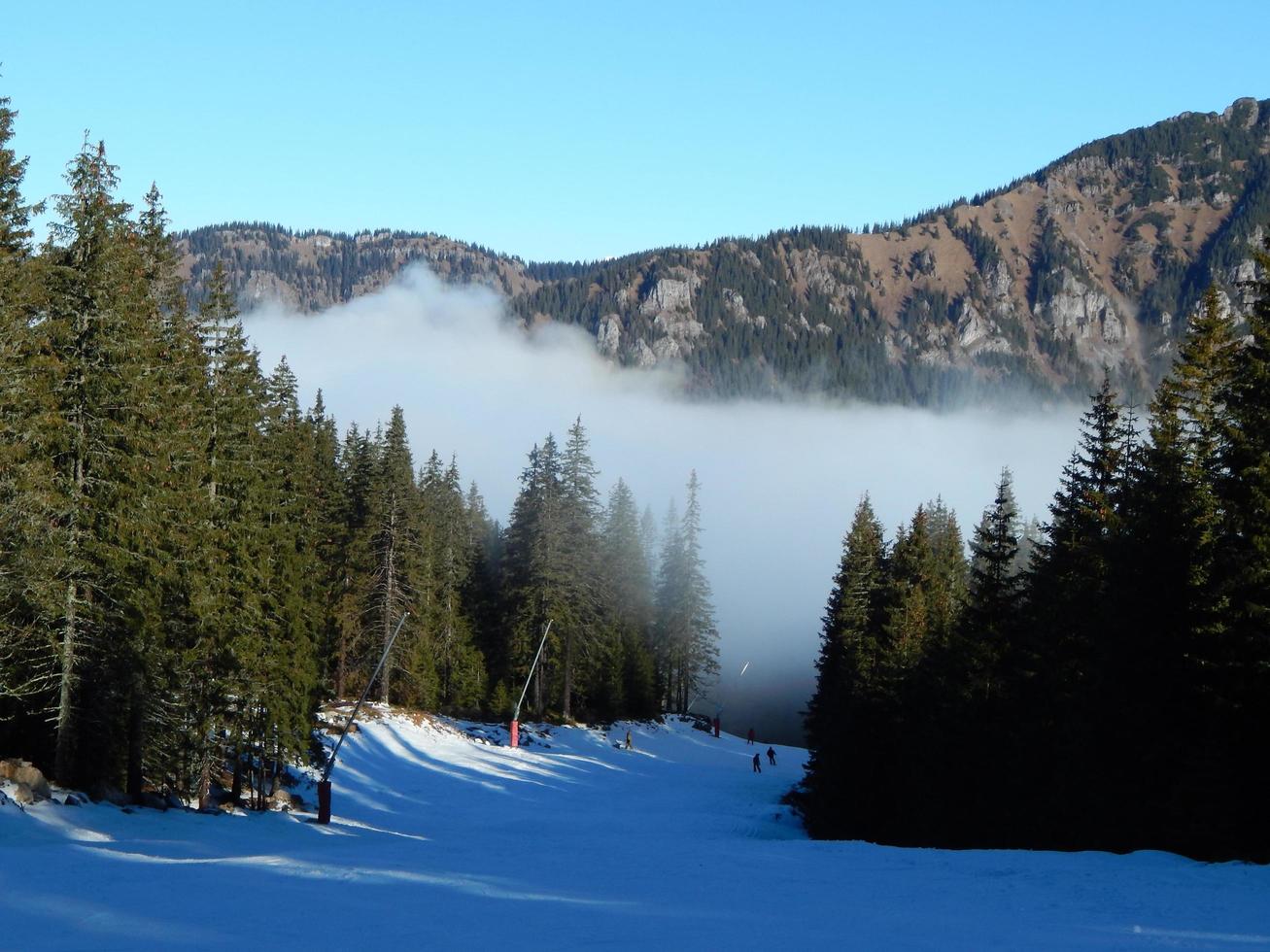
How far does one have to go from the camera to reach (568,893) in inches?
640

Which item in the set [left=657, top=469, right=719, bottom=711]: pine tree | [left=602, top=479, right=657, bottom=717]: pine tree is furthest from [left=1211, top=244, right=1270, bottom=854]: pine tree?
[left=657, top=469, right=719, bottom=711]: pine tree

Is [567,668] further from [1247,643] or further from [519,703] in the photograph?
[1247,643]

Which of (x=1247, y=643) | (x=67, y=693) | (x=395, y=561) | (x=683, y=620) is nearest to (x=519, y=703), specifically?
(x=395, y=561)

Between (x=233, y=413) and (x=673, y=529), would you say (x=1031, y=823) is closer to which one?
(x=233, y=413)

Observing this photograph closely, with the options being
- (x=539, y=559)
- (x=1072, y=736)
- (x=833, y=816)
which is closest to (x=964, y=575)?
(x=539, y=559)

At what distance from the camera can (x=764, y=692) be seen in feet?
414

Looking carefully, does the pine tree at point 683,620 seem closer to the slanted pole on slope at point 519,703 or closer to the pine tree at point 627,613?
the pine tree at point 627,613

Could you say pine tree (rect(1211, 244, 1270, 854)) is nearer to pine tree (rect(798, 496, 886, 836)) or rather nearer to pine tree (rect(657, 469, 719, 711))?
pine tree (rect(798, 496, 886, 836))

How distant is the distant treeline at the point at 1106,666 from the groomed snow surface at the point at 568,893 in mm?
5623

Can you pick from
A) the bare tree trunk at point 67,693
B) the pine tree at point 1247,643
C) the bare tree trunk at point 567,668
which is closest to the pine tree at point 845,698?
the bare tree trunk at point 567,668

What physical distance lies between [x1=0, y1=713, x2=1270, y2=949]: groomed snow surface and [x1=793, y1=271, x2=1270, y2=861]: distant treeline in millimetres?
5623

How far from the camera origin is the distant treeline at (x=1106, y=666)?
2189 centimetres

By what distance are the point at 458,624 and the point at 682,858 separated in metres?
51.9

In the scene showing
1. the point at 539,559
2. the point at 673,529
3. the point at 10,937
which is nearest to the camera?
the point at 10,937
